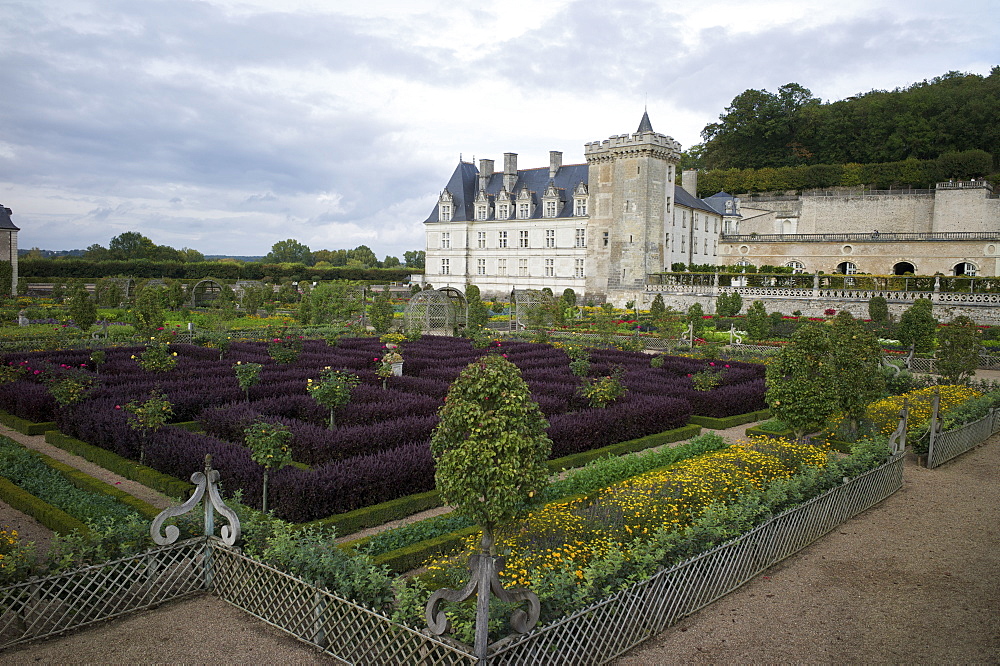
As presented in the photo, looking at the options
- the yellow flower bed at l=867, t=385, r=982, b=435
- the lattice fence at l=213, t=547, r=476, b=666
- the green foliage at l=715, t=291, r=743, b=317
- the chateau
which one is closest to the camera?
the lattice fence at l=213, t=547, r=476, b=666

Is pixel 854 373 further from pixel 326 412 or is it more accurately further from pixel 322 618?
pixel 322 618

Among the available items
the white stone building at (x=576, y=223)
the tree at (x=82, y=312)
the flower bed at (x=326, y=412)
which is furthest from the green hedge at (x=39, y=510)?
the white stone building at (x=576, y=223)

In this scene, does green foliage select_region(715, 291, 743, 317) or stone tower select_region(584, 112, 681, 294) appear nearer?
green foliage select_region(715, 291, 743, 317)

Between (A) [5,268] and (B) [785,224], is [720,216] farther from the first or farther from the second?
(A) [5,268]

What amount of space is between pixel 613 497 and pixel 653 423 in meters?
5.35

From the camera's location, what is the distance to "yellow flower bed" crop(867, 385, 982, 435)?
14055 mm

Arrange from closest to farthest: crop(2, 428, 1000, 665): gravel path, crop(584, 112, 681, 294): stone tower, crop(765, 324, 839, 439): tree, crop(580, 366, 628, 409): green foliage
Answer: crop(2, 428, 1000, 665): gravel path, crop(765, 324, 839, 439): tree, crop(580, 366, 628, 409): green foliage, crop(584, 112, 681, 294): stone tower

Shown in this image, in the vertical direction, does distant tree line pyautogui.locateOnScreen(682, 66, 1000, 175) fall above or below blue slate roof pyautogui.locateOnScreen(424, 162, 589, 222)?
above

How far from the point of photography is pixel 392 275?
2830 inches

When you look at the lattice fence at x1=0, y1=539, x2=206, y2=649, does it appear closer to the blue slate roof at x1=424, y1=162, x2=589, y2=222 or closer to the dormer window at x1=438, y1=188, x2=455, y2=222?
the blue slate roof at x1=424, y1=162, x2=589, y2=222

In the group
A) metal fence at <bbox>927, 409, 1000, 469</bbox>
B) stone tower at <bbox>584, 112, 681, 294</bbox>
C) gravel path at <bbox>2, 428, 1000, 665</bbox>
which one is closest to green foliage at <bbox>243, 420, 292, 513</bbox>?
gravel path at <bbox>2, 428, 1000, 665</bbox>

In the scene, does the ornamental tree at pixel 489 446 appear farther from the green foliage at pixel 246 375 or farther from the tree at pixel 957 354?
the tree at pixel 957 354

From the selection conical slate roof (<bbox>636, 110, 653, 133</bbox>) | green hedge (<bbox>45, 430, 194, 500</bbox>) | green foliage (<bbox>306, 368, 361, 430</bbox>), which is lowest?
green hedge (<bbox>45, 430, 194, 500</bbox>)

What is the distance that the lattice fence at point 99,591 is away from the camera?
6039 millimetres
